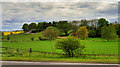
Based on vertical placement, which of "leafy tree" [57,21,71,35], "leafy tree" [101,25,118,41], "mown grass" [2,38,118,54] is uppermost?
"leafy tree" [57,21,71,35]

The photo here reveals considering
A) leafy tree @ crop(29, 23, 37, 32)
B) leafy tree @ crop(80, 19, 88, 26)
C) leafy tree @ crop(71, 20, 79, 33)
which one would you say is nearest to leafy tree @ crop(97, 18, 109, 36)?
leafy tree @ crop(80, 19, 88, 26)

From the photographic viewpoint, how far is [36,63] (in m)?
3.50

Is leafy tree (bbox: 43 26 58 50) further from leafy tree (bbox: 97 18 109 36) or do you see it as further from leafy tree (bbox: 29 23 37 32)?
leafy tree (bbox: 97 18 109 36)

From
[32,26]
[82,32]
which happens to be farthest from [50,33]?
[82,32]

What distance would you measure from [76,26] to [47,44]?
5.30ft

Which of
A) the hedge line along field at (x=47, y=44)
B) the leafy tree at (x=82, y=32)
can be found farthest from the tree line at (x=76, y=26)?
the hedge line along field at (x=47, y=44)

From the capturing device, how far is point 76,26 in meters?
4.81

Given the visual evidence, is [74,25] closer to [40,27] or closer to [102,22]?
[102,22]

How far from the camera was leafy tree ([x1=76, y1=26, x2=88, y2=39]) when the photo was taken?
4.72 m

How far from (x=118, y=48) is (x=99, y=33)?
1103 mm

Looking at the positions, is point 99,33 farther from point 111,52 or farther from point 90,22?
point 111,52

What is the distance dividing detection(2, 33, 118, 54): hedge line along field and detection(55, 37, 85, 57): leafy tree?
15.0 inches

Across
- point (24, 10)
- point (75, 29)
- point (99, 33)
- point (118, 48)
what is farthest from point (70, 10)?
point (118, 48)

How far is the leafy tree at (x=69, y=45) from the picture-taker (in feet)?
14.3
